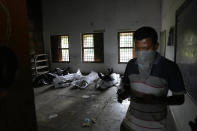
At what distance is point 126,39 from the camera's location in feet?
22.5

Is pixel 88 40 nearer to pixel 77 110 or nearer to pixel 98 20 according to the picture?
pixel 98 20

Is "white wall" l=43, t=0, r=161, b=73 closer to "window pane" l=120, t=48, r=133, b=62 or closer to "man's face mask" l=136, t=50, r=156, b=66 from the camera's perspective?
"window pane" l=120, t=48, r=133, b=62

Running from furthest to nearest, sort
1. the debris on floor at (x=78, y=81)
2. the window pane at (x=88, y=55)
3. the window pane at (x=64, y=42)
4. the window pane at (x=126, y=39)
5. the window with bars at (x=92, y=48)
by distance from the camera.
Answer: the window pane at (x=64, y=42), the window pane at (x=88, y=55), the window with bars at (x=92, y=48), the window pane at (x=126, y=39), the debris on floor at (x=78, y=81)

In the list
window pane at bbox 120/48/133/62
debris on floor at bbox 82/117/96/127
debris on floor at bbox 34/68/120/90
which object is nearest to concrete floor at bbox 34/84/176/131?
debris on floor at bbox 82/117/96/127

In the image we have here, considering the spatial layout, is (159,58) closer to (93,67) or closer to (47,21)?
(93,67)

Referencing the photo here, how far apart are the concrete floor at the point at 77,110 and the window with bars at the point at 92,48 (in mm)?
2536

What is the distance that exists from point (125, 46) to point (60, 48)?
3242mm

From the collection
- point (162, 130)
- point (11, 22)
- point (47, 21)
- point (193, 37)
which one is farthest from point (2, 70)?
point (47, 21)

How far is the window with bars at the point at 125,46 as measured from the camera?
22.3 ft

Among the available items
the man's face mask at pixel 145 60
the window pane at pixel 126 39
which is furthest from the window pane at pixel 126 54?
the man's face mask at pixel 145 60

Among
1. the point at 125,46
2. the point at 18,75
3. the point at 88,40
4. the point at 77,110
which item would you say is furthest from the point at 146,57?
the point at 88,40

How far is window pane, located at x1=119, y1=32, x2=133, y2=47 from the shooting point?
6.79 metres

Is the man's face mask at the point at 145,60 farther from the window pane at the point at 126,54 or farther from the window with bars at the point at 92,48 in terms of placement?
the window with bars at the point at 92,48

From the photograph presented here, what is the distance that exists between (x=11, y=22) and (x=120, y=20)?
20.3ft
